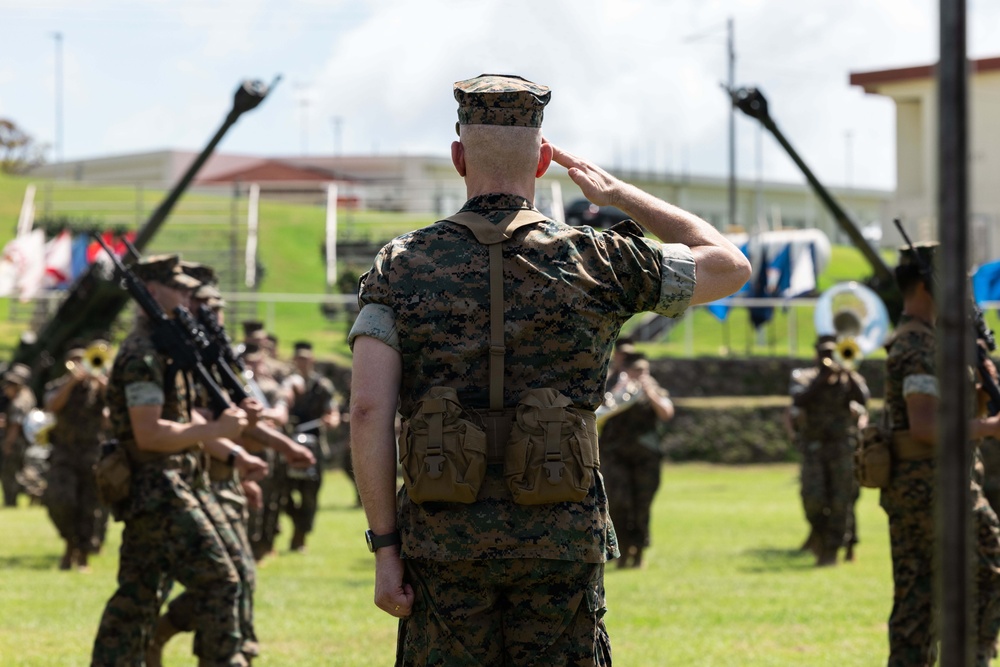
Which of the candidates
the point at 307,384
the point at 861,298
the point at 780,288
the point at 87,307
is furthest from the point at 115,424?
the point at 780,288

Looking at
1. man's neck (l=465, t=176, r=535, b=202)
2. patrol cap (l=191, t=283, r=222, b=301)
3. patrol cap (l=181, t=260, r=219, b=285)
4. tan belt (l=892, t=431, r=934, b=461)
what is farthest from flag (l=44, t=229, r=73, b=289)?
man's neck (l=465, t=176, r=535, b=202)

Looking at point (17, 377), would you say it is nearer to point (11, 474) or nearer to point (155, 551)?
point (11, 474)

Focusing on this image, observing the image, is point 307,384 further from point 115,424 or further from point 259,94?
point 115,424

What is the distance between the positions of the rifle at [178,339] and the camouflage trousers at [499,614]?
327cm

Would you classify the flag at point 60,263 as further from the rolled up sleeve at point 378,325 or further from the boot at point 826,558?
the rolled up sleeve at point 378,325

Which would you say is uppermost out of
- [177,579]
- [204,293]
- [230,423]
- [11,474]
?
[204,293]

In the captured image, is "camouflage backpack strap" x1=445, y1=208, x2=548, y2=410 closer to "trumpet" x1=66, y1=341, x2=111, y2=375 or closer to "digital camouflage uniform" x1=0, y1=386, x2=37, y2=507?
"trumpet" x1=66, y1=341, x2=111, y2=375

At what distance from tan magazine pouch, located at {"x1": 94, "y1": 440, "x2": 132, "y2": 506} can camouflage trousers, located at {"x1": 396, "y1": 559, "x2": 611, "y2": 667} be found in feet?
10.4

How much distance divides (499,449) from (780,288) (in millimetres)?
29056

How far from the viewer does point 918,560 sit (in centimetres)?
654

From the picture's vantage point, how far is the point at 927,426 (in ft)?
20.4

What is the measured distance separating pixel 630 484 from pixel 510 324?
10.6m

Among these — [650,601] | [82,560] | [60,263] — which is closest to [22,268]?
[60,263]

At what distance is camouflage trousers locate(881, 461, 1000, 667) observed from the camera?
21.2 ft
